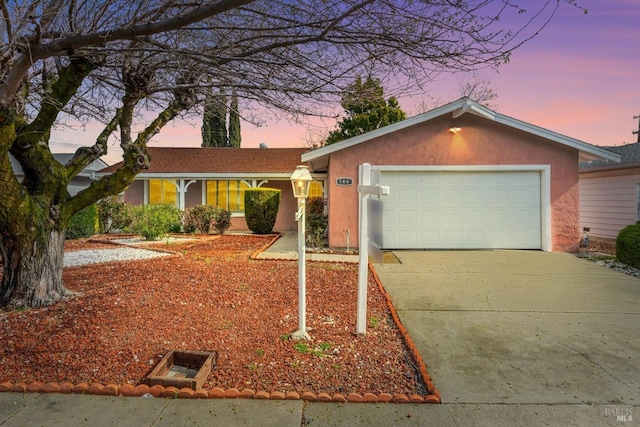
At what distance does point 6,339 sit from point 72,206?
2.06 meters

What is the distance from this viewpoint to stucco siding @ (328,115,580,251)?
10.1m

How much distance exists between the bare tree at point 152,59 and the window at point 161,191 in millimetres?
10801

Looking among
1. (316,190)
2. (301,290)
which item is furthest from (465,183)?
(316,190)

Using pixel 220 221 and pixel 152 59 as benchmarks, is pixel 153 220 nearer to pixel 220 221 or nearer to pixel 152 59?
pixel 220 221

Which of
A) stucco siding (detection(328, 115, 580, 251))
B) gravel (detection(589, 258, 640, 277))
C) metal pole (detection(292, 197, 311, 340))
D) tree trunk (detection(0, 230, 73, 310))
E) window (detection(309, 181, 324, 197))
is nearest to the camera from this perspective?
metal pole (detection(292, 197, 311, 340))

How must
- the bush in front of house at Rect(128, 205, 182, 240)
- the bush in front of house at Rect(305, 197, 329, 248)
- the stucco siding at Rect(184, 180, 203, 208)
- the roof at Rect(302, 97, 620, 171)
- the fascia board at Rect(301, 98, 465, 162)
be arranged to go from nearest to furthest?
the roof at Rect(302, 97, 620, 171)
the fascia board at Rect(301, 98, 465, 162)
the bush in front of house at Rect(305, 197, 329, 248)
the bush in front of house at Rect(128, 205, 182, 240)
the stucco siding at Rect(184, 180, 203, 208)

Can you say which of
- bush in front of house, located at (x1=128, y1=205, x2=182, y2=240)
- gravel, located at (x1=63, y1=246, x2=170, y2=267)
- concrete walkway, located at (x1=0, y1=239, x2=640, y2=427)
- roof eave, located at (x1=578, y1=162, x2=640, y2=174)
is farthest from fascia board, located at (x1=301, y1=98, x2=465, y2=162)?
roof eave, located at (x1=578, y1=162, x2=640, y2=174)

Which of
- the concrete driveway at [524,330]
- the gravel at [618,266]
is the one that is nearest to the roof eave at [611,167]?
the gravel at [618,266]

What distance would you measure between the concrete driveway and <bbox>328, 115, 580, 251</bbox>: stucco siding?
2260mm

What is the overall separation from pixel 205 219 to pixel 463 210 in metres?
9.19

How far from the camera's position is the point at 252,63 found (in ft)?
14.6

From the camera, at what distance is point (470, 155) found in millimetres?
10242

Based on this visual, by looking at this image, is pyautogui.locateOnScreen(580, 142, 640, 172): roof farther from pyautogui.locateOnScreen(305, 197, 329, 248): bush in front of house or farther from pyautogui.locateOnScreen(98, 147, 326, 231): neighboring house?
pyautogui.locateOnScreen(98, 147, 326, 231): neighboring house

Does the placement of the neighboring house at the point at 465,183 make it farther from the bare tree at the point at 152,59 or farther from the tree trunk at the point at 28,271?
the tree trunk at the point at 28,271
